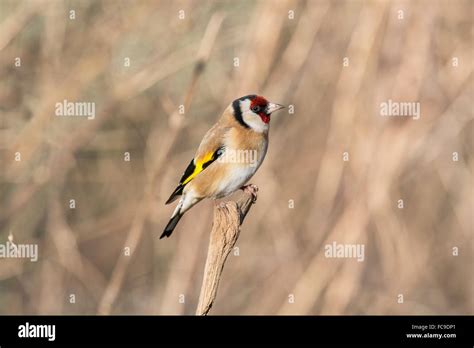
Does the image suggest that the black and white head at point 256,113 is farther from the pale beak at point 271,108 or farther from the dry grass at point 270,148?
the dry grass at point 270,148

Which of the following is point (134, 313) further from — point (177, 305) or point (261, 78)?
point (261, 78)

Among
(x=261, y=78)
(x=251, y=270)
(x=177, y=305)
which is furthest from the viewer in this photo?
(x=251, y=270)

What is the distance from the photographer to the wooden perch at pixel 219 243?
214 inches

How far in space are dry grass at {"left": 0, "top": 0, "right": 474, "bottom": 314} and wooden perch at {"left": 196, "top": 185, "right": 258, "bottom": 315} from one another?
166 cm

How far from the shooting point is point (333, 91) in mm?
8422

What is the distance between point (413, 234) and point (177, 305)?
2.43m

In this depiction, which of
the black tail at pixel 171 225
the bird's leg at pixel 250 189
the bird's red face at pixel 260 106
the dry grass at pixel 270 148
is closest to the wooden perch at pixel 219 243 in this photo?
the bird's leg at pixel 250 189

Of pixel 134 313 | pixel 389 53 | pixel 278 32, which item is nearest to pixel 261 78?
pixel 278 32

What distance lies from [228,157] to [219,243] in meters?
1.55

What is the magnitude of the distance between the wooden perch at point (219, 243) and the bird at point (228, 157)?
79 cm

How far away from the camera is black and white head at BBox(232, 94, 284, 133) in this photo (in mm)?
7328

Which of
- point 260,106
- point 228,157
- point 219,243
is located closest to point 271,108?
point 260,106

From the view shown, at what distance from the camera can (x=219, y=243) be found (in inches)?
225

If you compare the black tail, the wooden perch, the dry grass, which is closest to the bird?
the black tail
